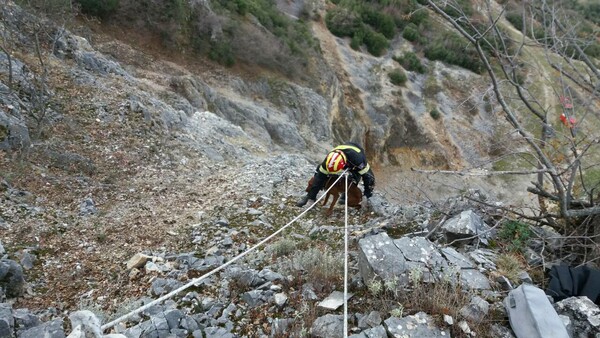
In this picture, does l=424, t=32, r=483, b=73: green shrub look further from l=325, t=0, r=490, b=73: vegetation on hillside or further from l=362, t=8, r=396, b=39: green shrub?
l=362, t=8, r=396, b=39: green shrub

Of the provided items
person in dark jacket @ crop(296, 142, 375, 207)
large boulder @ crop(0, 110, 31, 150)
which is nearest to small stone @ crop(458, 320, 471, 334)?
person in dark jacket @ crop(296, 142, 375, 207)

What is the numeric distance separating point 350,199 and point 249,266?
95.0 inches

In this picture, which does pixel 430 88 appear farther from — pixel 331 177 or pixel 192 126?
pixel 331 177

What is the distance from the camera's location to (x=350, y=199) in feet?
22.1

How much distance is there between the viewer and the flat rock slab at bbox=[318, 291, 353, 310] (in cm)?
363

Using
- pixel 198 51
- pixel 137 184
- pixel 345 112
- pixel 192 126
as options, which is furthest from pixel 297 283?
pixel 345 112

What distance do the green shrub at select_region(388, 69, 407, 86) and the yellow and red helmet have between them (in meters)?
19.7

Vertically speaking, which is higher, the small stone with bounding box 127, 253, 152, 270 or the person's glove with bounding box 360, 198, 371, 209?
the person's glove with bounding box 360, 198, 371, 209

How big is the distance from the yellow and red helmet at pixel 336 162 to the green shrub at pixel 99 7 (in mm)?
12542

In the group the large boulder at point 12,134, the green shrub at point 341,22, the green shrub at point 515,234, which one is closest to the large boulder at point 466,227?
the green shrub at point 515,234

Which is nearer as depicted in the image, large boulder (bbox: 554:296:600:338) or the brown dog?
large boulder (bbox: 554:296:600:338)

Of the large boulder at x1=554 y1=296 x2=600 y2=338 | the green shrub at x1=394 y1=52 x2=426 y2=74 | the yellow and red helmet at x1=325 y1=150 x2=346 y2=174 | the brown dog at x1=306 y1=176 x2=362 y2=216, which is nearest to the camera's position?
the large boulder at x1=554 y1=296 x2=600 y2=338

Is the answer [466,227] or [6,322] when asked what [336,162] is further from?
[6,322]

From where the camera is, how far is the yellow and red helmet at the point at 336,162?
6.17 meters
